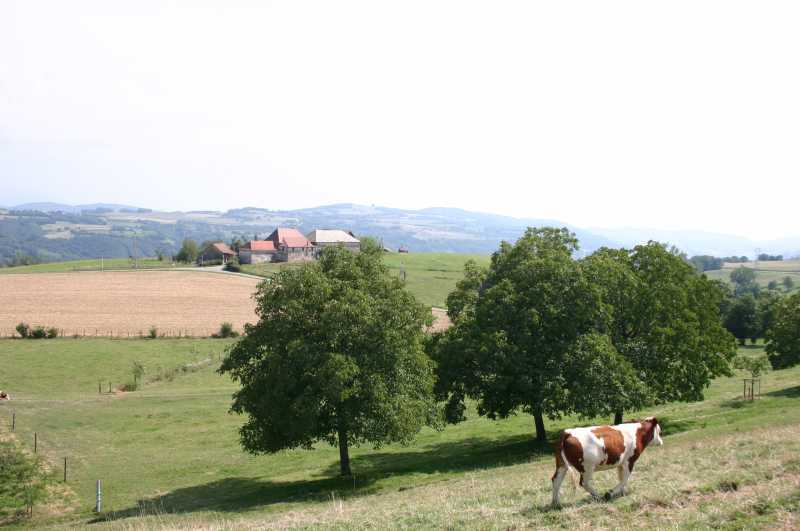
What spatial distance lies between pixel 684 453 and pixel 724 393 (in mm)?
35151

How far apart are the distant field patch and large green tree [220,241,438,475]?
62.1 m

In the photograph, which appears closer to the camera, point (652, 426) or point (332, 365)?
point (652, 426)

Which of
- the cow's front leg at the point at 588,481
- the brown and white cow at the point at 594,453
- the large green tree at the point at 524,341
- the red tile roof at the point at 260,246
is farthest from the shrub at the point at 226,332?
the red tile roof at the point at 260,246

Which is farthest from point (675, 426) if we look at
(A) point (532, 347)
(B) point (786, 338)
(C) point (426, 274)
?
(C) point (426, 274)

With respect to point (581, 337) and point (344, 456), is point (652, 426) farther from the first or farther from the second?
point (344, 456)

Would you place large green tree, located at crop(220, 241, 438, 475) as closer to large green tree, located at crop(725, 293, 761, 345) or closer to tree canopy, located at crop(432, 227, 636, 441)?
tree canopy, located at crop(432, 227, 636, 441)

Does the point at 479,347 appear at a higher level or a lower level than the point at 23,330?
higher

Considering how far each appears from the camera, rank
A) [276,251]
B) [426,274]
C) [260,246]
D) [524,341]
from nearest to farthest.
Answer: [524,341] < [426,274] < [260,246] < [276,251]

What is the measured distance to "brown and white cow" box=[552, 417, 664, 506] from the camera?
17.6 meters

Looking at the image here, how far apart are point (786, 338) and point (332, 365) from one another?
143 feet

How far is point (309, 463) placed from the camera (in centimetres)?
4091

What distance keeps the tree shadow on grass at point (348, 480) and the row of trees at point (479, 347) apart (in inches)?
79.4

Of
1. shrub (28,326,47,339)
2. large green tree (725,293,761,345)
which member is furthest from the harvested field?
large green tree (725,293,761,345)

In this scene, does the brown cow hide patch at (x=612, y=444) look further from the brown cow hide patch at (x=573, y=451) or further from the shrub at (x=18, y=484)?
the shrub at (x=18, y=484)
